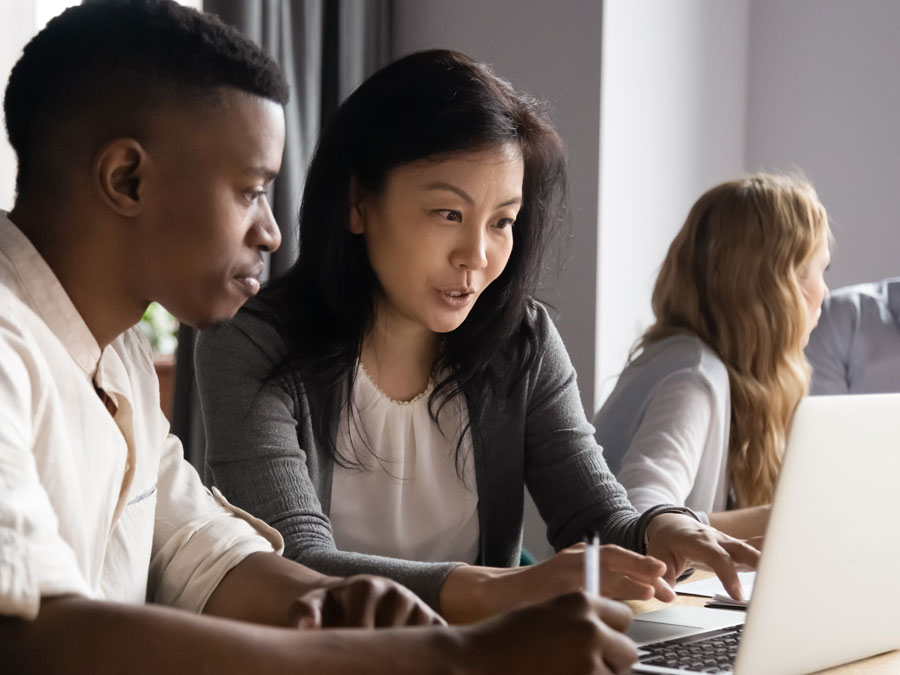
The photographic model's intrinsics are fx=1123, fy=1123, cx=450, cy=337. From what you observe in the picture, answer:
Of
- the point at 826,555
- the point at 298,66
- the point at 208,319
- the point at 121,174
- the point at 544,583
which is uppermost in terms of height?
the point at 298,66

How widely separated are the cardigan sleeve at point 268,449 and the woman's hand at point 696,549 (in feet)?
1.04

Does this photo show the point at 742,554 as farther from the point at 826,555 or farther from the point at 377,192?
the point at 377,192

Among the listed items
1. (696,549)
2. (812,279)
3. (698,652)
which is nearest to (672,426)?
(812,279)

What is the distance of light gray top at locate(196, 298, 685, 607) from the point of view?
1.37 m

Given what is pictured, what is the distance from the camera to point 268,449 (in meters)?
1.44

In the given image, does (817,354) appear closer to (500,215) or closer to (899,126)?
(899,126)

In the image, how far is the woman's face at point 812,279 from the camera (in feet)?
7.13

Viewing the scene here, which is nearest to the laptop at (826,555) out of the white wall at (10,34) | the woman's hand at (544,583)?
the woman's hand at (544,583)

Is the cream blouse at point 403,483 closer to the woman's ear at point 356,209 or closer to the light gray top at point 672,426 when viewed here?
the woman's ear at point 356,209

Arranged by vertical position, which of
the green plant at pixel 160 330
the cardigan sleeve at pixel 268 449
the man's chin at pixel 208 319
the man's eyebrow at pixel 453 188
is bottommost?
the green plant at pixel 160 330

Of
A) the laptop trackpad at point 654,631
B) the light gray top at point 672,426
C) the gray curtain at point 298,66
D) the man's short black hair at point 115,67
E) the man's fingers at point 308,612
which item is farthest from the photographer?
the gray curtain at point 298,66

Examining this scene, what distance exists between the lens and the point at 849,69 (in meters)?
3.40

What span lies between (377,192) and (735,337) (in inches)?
34.6

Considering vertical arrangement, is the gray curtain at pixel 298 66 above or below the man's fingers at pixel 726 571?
above
